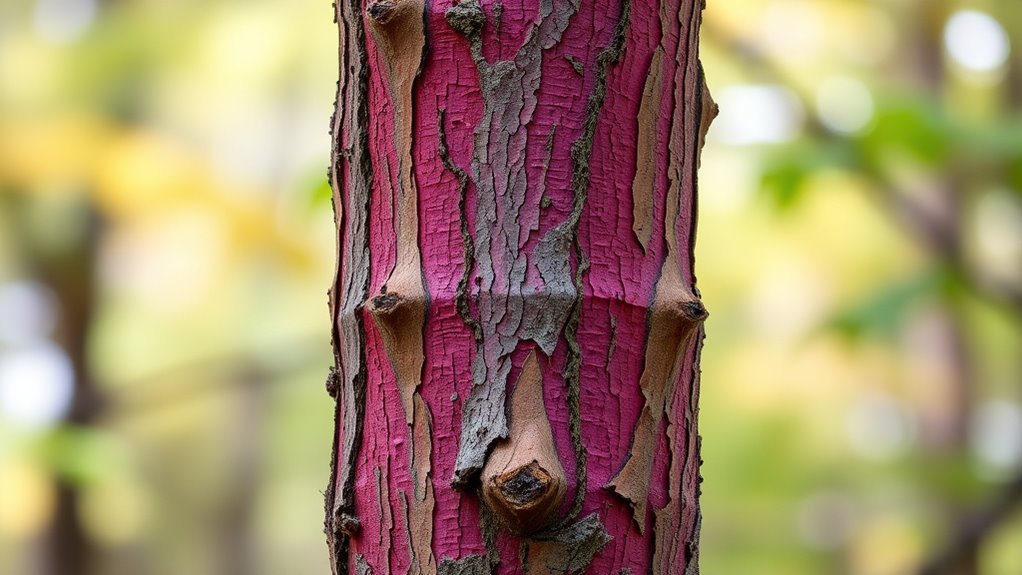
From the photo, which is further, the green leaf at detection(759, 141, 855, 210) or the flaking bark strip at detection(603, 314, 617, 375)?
the green leaf at detection(759, 141, 855, 210)

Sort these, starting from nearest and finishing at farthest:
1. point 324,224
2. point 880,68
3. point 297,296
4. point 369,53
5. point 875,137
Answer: point 369,53 → point 875,137 → point 880,68 → point 324,224 → point 297,296

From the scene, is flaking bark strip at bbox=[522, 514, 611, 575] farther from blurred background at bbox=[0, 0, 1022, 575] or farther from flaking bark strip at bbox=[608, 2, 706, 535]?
blurred background at bbox=[0, 0, 1022, 575]

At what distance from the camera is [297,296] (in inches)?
379

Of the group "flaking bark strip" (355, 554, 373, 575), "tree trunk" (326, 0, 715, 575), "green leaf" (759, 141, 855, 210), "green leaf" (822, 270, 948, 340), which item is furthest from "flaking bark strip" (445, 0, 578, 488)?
"green leaf" (822, 270, 948, 340)

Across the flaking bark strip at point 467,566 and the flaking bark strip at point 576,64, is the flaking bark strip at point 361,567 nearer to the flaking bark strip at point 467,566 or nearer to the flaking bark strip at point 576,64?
the flaking bark strip at point 467,566

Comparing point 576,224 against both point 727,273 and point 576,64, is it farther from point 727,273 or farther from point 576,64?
point 727,273

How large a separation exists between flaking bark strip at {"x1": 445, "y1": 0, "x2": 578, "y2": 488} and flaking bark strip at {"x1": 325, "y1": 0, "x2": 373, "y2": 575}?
3.9 inches

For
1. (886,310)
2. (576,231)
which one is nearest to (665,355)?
(576,231)

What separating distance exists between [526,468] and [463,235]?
0.17 m

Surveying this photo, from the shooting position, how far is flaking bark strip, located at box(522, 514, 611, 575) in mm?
701

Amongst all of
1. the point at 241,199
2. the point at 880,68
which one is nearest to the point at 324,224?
the point at 241,199

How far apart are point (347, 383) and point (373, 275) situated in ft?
0.29

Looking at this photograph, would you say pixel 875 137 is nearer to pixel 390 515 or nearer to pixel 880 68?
pixel 390 515

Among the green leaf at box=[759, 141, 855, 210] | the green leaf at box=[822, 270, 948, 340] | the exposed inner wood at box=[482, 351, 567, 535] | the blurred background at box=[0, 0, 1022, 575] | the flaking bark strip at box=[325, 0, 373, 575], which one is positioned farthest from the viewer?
the blurred background at box=[0, 0, 1022, 575]
